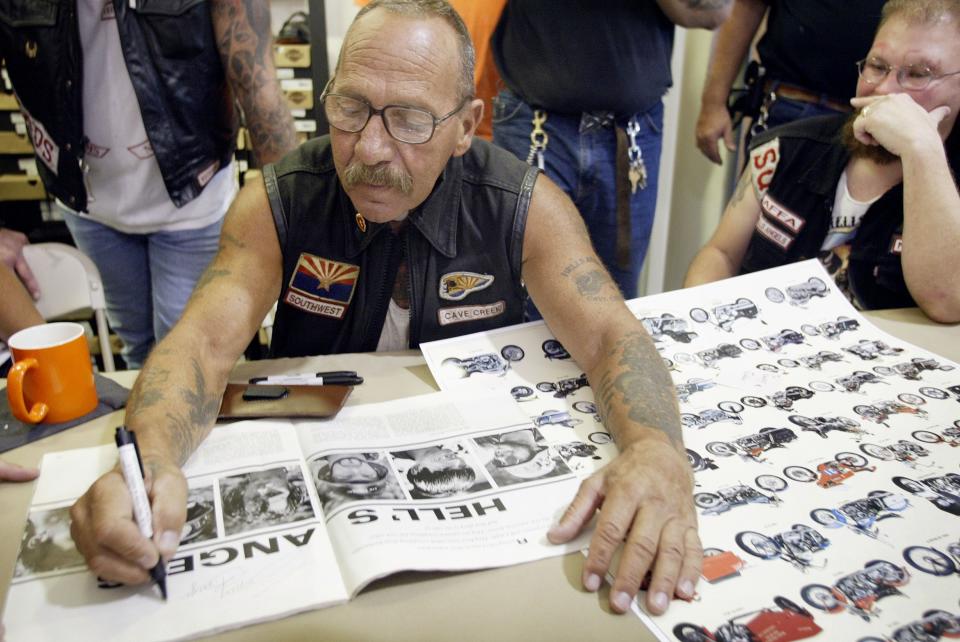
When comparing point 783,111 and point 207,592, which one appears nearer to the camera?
point 207,592

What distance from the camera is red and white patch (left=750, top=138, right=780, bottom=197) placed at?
5.40 feet

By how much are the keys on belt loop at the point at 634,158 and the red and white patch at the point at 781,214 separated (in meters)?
0.40

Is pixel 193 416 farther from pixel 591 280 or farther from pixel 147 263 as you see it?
pixel 147 263

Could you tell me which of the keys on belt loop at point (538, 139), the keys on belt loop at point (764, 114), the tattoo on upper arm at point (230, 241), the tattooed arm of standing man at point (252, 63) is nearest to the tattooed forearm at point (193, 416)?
the tattoo on upper arm at point (230, 241)

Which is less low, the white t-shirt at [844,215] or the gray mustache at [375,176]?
the gray mustache at [375,176]

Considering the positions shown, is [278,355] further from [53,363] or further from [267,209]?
[53,363]

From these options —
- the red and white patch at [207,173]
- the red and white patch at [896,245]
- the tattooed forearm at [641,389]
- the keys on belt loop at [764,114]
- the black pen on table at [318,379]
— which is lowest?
the black pen on table at [318,379]

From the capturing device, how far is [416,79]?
43.8 inches

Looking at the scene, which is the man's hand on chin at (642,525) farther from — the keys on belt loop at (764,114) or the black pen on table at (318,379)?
the keys on belt loop at (764,114)

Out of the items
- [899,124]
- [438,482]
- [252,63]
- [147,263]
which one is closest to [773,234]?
[899,124]

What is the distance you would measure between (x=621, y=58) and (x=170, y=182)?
1.11 m

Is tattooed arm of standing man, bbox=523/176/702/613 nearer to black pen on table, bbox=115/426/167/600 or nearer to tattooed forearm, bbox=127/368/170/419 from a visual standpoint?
black pen on table, bbox=115/426/167/600

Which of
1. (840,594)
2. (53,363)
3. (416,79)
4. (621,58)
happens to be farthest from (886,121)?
(53,363)

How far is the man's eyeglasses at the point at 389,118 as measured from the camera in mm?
1114
